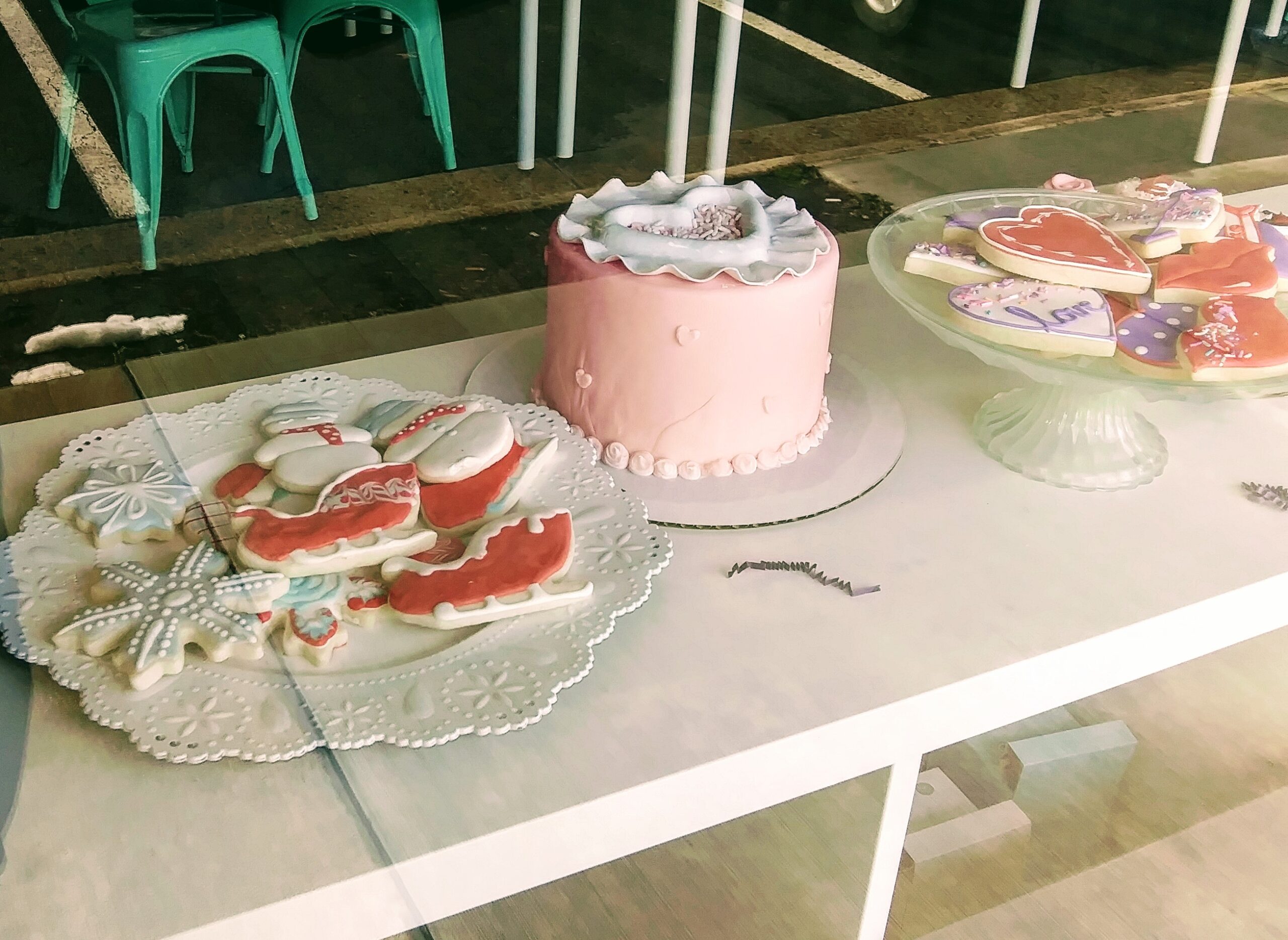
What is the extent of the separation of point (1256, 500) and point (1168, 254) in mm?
140

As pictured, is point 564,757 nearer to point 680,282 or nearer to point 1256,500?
point 680,282

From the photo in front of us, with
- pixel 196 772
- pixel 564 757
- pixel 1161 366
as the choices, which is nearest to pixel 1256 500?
pixel 1161 366

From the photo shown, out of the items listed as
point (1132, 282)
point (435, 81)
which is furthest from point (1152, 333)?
point (435, 81)

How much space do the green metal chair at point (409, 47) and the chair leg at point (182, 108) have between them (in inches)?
1.2

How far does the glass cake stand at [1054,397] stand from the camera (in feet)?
1.83

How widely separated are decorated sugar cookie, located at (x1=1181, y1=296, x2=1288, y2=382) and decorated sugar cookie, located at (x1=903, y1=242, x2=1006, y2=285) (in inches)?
4.0

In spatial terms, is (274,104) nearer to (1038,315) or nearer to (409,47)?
(409,47)

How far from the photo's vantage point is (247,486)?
49 centimetres

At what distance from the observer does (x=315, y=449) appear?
A: 514 mm

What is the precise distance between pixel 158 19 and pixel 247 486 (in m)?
0.20

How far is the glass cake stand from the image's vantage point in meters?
0.56

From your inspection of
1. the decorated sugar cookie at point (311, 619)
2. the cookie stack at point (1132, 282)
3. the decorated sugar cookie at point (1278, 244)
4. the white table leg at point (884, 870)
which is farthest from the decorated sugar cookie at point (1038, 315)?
the decorated sugar cookie at point (311, 619)

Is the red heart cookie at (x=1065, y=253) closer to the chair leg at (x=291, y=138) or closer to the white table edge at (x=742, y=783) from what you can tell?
the white table edge at (x=742, y=783)

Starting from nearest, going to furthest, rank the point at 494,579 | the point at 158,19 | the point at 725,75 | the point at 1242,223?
1. the point at 158,19
2. the point at 494,579
3. the point at 725,75
4. the point at 1242,223
